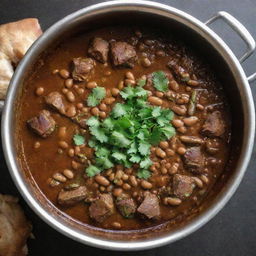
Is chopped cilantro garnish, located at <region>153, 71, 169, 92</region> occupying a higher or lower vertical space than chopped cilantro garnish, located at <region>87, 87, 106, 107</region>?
higher

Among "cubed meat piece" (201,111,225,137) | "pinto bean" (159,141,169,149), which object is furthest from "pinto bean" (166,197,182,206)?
"cubed meat piece" (201,111,225,137)

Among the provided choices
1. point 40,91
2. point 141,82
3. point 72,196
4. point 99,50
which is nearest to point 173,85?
point 141,82

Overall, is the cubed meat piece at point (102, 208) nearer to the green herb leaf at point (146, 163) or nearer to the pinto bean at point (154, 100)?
the green herb leaf at point (146, 163)

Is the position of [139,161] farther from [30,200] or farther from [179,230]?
[30,200]

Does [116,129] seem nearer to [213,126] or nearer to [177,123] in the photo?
[177,123]

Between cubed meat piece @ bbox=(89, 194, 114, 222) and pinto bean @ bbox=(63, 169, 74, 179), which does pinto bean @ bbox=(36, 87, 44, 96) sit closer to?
pinto bean @ bbox=(63, 169, 74, 179)

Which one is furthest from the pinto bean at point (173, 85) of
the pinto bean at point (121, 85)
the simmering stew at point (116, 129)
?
the pinto bean at point (121, 85)
